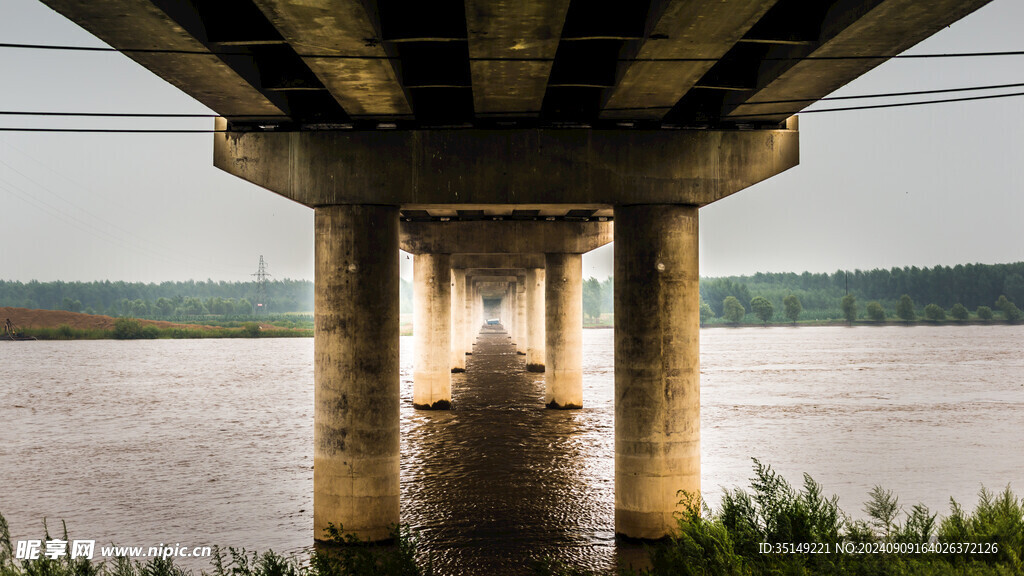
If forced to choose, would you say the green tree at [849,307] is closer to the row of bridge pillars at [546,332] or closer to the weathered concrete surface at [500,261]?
the weathered concrete surface at [500,261]

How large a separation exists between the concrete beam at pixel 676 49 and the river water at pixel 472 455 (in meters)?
6.77

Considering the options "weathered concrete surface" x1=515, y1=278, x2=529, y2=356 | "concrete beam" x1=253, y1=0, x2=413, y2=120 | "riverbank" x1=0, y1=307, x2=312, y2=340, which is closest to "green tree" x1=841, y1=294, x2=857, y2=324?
"riverbank" x1=0, y1=307, x2=312, y2=340

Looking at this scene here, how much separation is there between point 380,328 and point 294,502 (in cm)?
536

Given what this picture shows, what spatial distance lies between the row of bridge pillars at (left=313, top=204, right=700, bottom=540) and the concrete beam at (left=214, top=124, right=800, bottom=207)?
1.30ft

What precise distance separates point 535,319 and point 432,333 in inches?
608

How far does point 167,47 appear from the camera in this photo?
324 inches

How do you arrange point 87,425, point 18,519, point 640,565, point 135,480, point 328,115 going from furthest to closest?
point 87,425, point 135,480, point 18,519, point 328,115, point 640,565

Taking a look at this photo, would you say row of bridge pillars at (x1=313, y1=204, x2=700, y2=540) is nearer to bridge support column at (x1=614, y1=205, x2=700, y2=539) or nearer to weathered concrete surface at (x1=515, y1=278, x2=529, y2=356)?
bridge support column at (x1=614, y1=205, x2=700, y2=539)

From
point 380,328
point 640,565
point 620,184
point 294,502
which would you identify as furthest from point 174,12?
point 294,502

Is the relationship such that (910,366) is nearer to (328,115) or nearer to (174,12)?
(328,115)

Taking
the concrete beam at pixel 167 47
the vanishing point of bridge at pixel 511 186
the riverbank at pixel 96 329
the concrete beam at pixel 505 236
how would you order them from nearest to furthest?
the concrete beam at pixel 167 47, the vanishing point of bridge at pixel 511 186, the concrete beam at pixel 505 236, the riverbank at pixel 96 329

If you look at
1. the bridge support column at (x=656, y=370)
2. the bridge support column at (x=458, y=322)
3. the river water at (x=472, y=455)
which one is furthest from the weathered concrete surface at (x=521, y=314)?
the bridge support column at (x=656, y=370)

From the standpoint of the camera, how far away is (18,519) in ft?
47.0

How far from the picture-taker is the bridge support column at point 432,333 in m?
28.1
